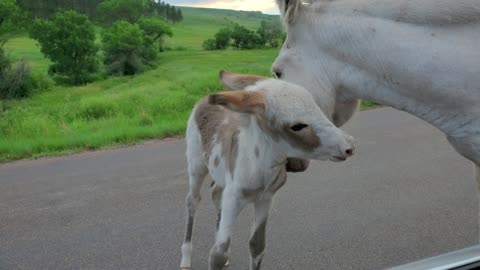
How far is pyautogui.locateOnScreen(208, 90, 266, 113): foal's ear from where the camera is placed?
214 centimetres

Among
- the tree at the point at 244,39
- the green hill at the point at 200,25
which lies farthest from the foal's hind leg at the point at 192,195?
the green hill at the point at 200,25

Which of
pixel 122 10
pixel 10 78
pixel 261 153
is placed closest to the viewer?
pixel 261 153

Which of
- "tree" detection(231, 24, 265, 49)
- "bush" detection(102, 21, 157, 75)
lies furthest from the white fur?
"tree" detection(231, 24, 265, 49)

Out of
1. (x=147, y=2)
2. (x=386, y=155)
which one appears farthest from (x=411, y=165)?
(x=147, y=2)

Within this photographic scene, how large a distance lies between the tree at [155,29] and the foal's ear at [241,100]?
35.7 meters

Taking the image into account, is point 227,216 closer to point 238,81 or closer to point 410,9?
point 238,81

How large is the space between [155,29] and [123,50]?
858 cm

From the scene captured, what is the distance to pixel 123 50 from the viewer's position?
1200 inches

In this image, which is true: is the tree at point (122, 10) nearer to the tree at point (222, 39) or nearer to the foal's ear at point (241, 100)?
the tree at point (222, 39)

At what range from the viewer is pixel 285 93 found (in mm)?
2383

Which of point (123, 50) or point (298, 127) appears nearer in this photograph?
point (298, 127)

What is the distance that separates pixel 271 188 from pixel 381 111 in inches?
279

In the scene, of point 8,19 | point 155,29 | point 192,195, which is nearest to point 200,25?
point 155,29

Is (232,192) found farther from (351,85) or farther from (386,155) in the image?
(386,155)
